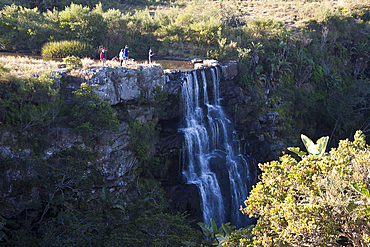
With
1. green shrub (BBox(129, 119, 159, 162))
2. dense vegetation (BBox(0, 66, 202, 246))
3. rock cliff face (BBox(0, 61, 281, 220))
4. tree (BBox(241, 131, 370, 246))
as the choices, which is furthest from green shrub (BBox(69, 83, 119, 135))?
tree (BBox(241, 131, 370, 246))

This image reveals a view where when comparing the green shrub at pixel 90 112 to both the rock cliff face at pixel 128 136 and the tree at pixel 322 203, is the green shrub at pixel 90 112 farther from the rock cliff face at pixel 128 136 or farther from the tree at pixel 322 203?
the tree at pixel 322 203

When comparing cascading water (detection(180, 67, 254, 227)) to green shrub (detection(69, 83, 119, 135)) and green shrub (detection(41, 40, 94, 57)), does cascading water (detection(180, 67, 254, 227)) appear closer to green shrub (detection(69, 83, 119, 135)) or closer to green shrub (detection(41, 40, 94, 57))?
green shrub (detection(69, 83, 119, 135))

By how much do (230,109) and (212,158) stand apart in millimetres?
6541

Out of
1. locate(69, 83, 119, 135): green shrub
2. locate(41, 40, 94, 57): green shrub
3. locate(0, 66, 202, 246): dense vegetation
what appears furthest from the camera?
locate(41, 40, 94, 57): green shrub

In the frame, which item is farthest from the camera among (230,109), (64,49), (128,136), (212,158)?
(230,109)

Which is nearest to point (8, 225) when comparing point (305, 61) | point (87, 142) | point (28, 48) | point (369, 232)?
point (87, 142)

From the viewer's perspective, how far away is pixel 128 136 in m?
18.3

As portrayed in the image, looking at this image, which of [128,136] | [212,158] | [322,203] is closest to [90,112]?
[128,136]

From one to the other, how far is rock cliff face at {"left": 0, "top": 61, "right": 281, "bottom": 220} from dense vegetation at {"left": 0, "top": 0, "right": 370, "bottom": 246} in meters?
0.64

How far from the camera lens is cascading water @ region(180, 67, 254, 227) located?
21156 millimetres

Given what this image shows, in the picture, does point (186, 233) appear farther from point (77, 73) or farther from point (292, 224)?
point (77, 73)

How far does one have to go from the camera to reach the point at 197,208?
2009 cm

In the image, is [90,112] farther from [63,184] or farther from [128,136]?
[63,184]

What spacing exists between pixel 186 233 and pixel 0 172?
933cm
